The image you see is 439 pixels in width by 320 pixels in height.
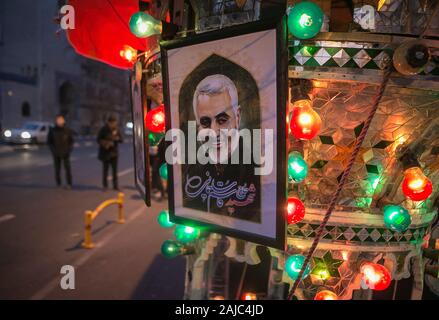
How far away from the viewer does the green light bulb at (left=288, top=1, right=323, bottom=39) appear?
153cm

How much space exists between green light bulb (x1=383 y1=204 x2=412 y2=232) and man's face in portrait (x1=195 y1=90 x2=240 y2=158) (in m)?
1.04

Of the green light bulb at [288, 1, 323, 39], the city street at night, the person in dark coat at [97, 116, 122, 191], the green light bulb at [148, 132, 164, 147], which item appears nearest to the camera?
the green light bulb at [288, 1, 323, 39]

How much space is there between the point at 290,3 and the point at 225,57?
494 millimetres

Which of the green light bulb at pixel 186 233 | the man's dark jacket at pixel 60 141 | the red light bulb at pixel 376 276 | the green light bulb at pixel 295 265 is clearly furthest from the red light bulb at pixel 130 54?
the man's dark jacket at pixel 60 141

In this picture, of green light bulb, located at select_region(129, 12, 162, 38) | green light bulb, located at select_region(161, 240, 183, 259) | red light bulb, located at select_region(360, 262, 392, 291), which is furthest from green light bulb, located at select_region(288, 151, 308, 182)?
green light bulb, located at select_region(161, 240, 183, 259)

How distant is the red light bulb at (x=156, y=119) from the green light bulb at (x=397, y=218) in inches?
62.4

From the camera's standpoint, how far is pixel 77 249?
19.6 feet

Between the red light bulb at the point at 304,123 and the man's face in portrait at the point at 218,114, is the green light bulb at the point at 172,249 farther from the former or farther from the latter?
the red light bulb at the point at 304,123

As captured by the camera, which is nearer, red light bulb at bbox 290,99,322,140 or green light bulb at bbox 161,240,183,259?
red light bulb at bbox 290,99,322,140

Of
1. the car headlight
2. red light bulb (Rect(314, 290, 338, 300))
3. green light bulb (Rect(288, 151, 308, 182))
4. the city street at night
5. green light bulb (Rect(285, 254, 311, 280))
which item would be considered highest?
the car headlight

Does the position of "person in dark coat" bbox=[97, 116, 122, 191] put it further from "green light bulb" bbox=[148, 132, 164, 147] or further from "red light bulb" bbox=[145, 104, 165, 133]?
"red light bulb" bbox=[145, 104, 165, 133]

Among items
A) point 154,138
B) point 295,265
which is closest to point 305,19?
point 295,265

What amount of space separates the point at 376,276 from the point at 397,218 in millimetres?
391
